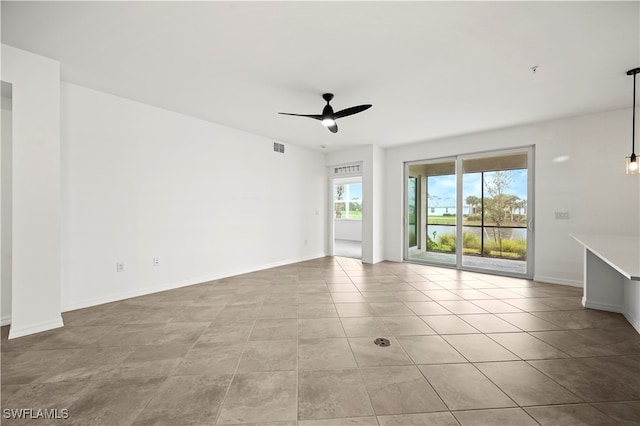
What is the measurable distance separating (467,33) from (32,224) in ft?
15.6

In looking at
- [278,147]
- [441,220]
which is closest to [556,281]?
[441,220]

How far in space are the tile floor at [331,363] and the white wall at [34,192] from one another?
0.31 m

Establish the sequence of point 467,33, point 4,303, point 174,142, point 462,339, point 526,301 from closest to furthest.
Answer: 1. point 467,33
2. point 462,339
3. point 4,303
4. point 526,301
5. point 174,142

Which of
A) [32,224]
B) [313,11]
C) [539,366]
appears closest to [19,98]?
[32,224]

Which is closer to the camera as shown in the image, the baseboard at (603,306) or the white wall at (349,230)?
the baseboard at (603,306)

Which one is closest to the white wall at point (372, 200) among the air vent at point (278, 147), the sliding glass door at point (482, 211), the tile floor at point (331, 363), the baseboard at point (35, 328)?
the sliding glass door at point (482, 211)

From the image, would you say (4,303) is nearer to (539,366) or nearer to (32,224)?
(32,224)

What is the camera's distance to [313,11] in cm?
208

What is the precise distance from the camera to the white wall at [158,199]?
336 centimetres

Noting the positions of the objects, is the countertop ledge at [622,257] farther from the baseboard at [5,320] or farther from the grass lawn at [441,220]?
the baseboard at [5,320]

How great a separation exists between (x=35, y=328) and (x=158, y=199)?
81.0 inches

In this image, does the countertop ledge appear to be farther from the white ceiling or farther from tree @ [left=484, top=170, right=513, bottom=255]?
tree @ [left=484, top=170, right=513, bottom=255]

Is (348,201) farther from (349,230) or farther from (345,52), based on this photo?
(345,52)

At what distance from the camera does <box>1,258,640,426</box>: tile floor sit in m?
1.65
